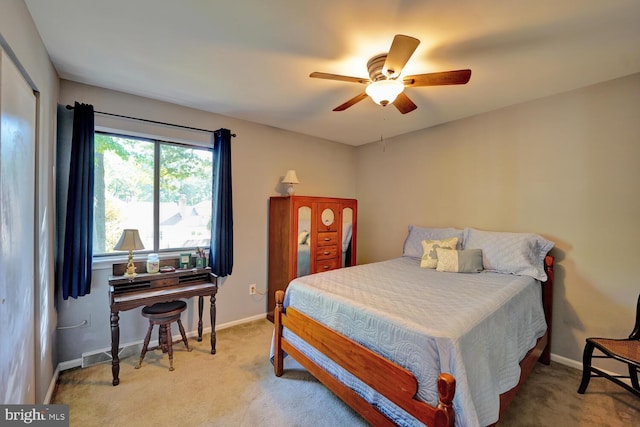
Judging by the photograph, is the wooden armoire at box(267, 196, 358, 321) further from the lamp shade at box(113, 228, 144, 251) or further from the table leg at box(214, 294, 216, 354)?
the lamp shade at box(113, 228, 144, 251)

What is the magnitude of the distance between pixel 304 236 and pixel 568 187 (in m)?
2.65

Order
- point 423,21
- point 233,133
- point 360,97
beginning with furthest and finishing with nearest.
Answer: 1. point 233,133
2. point 360,97
3. point 423,21

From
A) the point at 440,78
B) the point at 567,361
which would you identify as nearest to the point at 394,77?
the point at 440,78

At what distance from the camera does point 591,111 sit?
Answer: 2346 mm

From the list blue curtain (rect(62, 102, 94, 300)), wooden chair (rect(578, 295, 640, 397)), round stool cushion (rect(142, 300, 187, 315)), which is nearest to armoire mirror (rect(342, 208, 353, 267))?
round stool cushion (rect(142, 300, 187, 315))

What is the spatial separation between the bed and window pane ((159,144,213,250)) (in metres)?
1.44

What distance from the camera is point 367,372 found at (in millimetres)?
1515

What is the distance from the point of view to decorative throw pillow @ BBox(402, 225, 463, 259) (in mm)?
3111

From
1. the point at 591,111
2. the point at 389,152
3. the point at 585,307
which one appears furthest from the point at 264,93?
the point at 585,307

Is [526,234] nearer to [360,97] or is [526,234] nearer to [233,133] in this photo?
[360,97]

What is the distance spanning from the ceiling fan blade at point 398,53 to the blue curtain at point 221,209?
1955mm

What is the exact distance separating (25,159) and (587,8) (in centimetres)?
315

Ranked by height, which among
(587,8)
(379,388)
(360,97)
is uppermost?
(587,8)

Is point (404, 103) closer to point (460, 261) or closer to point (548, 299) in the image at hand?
point (460, 261)
